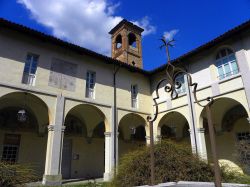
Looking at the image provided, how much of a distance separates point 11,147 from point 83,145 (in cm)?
433

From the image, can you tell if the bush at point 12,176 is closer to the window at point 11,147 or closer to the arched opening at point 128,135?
the window at point 11,147

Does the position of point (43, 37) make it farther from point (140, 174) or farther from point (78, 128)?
point (140, 174)

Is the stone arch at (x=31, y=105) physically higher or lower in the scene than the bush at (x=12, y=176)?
higher

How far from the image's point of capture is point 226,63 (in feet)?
37.3

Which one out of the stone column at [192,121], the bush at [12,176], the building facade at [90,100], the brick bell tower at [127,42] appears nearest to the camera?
the bush at [12,176]

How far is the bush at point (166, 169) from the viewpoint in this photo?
6.44 m

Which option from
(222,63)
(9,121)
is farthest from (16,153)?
(222,63)

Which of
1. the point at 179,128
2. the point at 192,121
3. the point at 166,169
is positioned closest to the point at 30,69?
the point at 166,169

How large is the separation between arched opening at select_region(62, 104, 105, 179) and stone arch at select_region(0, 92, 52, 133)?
159 cm

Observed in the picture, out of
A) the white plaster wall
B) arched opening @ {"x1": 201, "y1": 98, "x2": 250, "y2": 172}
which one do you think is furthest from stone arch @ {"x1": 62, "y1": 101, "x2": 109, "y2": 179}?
arched opening @ {"x1": 201, "y1": 98, "x2": 250, "y2": 172}

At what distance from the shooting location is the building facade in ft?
33.5

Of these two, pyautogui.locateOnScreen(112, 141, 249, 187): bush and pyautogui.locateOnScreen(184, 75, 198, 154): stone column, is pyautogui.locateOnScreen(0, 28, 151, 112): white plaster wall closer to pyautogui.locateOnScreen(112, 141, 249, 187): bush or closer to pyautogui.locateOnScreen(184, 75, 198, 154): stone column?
pyautogui.locateOnScreen(184, 75, 198, 154): stone column

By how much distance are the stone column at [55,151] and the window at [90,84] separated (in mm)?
1737

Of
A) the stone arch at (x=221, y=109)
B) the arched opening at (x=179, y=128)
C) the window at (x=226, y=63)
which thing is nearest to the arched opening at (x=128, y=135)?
the arched opening at (x=179, y=128)
